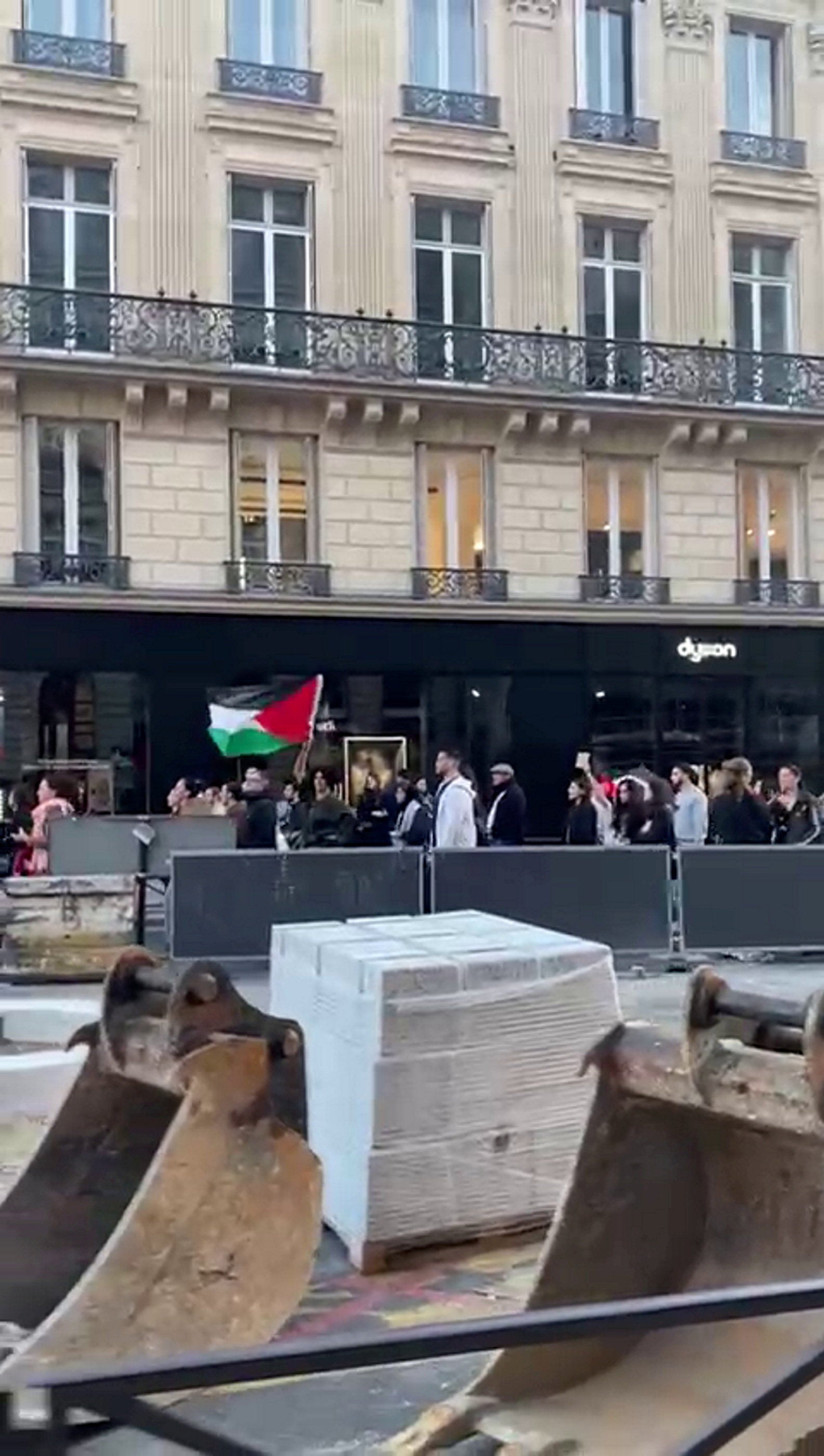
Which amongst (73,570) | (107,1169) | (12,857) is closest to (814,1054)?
(107,1169)

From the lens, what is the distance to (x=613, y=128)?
2406 centimetres

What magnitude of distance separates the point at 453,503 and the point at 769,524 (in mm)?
5179

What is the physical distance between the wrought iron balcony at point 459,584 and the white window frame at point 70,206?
5630mm

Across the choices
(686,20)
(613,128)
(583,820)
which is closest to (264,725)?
(583,820)

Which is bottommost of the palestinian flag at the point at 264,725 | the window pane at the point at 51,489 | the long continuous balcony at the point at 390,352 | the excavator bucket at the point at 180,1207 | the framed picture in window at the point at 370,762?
the excavator bucket at the point at 180,1207

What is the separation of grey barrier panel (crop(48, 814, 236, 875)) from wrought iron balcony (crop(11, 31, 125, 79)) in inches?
435

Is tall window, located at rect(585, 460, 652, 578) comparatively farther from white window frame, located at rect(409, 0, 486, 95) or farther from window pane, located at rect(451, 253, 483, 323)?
white window frame, located at rect(409, 0, 486, 95)

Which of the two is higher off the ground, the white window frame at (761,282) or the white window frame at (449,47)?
the white window frame at (449,47)

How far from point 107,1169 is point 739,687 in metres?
20.3

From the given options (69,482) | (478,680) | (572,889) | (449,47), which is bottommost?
(572,889)

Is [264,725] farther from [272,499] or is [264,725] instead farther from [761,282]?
[761,282]

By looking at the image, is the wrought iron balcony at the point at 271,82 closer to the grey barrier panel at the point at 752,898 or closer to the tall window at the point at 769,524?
the tall window at the point at 769,524

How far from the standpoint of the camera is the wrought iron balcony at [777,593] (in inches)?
957

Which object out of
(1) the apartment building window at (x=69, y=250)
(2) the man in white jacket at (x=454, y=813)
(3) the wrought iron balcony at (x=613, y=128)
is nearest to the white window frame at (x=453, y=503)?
(1) the apartment building window at (x=69, y=250)
